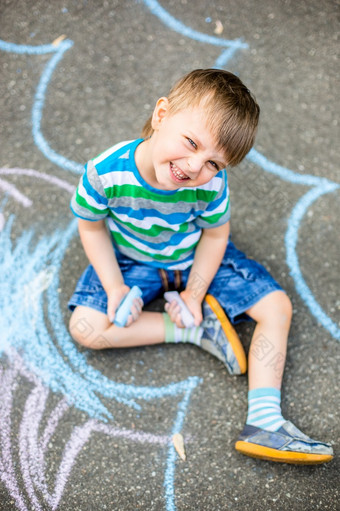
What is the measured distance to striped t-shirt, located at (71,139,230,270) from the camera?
132 centimetres

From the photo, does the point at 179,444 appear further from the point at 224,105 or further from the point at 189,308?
the point at 224,105

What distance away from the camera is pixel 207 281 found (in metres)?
1.55

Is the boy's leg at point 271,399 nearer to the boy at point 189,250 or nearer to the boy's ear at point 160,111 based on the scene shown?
the boy at point 189,250

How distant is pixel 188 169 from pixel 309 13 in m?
1.54

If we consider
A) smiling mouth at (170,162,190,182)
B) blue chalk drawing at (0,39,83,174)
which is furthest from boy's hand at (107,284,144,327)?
blue chalk drawing at (0,39,83,174)

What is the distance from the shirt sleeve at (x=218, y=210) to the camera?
1.37 meters

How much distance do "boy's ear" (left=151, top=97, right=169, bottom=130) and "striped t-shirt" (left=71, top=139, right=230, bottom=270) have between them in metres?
0.13

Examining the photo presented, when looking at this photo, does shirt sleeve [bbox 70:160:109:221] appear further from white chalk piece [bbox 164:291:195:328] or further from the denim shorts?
white chalk piece [bbox 164:291:195:328]

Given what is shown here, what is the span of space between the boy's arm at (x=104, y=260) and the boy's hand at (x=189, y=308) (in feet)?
0.53

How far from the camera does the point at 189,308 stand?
5.13 feet

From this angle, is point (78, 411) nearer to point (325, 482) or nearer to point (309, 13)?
point (325, 482)

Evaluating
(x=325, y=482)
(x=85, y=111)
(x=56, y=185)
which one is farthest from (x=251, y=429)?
(x=85, y=111)

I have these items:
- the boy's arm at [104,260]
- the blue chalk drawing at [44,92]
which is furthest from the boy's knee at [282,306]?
the blue chalk drawing at [44,92]

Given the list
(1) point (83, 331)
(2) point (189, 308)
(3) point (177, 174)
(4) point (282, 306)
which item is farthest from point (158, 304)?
(3) point (177, 174)
